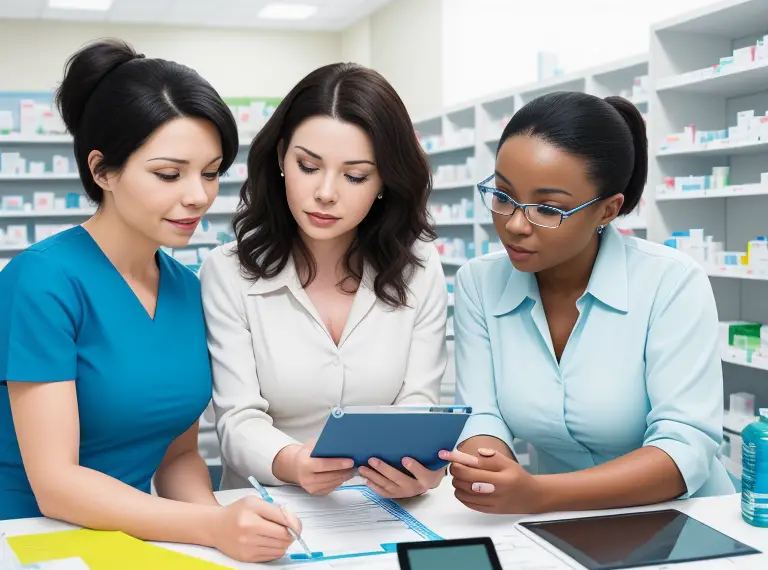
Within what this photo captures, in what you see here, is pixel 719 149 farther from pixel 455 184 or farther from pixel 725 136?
pixel 455 184

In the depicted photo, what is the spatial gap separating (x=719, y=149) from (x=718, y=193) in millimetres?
225

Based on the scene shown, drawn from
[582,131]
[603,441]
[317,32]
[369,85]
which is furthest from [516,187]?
[317,32]

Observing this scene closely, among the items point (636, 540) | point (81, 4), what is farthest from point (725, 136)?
point (81, 4)

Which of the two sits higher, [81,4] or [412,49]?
[81,4]

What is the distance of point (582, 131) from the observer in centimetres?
155

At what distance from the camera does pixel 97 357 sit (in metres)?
1.47

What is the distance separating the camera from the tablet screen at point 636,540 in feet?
3.98

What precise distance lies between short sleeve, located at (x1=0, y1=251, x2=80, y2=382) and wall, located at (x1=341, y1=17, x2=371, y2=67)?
9628 millimetres

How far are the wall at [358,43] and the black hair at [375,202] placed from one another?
30.0ft

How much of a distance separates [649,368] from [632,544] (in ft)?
1.45

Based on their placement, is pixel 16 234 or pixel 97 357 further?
pixel 16 234

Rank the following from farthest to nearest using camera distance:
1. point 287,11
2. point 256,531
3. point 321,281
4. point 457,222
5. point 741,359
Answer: point 287,11 < point 457,222 < point 741,359 < point 321,281 < point 256,531

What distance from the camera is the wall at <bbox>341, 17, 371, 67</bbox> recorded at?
10.8m

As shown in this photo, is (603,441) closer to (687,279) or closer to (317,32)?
(687,279)
